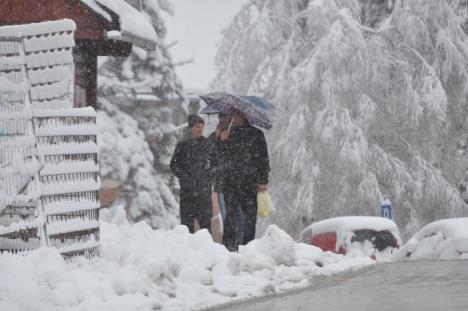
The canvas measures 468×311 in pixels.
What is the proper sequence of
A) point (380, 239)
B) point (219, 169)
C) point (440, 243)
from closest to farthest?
1. point (219, 169)
2. point (440, 243)
3. point (380, 239)

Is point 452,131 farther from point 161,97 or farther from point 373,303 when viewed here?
point 373,303

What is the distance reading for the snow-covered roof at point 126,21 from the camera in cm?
1070

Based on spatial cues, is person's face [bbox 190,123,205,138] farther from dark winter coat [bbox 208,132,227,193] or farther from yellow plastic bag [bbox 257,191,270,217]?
yellow plastic bag [bbox 257,191,270,217]

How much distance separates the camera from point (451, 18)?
21.7m

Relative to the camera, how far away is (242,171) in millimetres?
10391

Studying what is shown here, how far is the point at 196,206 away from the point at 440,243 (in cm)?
318

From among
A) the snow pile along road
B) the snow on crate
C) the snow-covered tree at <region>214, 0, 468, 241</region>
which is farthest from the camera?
the snow-covered tree at <region>214, 0, 468, 241</region>

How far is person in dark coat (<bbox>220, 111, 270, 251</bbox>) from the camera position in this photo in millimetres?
10398

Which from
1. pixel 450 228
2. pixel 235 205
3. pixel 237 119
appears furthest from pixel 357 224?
pixel 237 119

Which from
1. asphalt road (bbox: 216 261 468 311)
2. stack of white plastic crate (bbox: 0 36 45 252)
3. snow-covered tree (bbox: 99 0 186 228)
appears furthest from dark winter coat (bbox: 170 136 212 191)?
snow-covered tree (bbox: 99 0 186 228)

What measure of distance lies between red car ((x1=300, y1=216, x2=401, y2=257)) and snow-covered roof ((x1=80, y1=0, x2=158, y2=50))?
140 inches

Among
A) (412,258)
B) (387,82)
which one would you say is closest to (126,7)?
(412,258)

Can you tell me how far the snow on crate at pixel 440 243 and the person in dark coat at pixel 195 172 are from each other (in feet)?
9.54

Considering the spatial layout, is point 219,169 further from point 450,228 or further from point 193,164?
point 450,228
